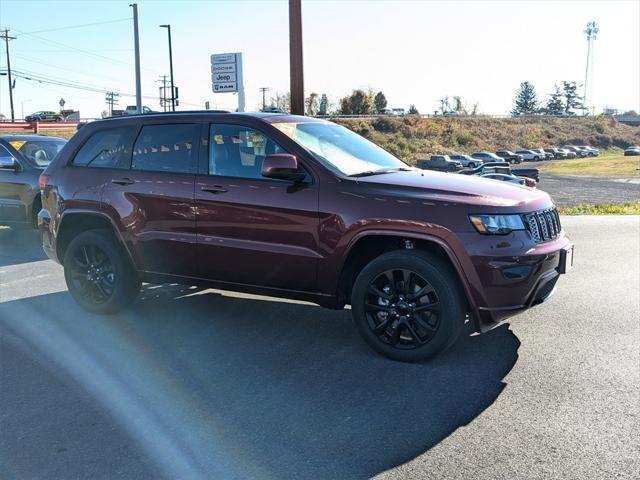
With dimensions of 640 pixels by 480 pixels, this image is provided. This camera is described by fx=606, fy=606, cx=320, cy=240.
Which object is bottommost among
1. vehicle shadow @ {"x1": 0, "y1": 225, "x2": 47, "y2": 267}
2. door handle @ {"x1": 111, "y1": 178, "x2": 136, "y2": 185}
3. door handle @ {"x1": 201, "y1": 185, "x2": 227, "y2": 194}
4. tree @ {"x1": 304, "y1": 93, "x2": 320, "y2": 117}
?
vehicle shadow @ {"x1": 0, "y1": 225, "x2": 47, "y2": 267}

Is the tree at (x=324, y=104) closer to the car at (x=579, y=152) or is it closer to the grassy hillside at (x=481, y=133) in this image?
the grassy hillside at (x=481, y=133)

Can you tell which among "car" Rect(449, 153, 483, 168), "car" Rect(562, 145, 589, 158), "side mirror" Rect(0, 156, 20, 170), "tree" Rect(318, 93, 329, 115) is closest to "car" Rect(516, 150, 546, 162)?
"car" Rect(562, 145, 589, 158)

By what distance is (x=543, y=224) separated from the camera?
4.46 m

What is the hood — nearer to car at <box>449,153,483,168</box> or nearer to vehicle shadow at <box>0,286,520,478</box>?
vehicle shadow at <box>0,286,520,478</box>

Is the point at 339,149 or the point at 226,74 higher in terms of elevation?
the point at 226,74

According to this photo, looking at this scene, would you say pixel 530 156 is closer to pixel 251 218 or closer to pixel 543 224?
pixel 543 224

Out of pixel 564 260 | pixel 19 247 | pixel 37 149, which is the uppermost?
pixel 37 149

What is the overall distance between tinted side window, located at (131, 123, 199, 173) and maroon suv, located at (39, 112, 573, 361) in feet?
0.04

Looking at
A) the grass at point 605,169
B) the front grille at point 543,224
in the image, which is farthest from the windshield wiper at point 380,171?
the grass at point 605,169

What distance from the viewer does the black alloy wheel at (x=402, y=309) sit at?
437 cm

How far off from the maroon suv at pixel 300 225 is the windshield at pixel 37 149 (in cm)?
477

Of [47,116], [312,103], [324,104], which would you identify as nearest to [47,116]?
[47,116]

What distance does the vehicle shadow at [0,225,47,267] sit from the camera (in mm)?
8656

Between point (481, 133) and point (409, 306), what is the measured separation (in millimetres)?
88354
